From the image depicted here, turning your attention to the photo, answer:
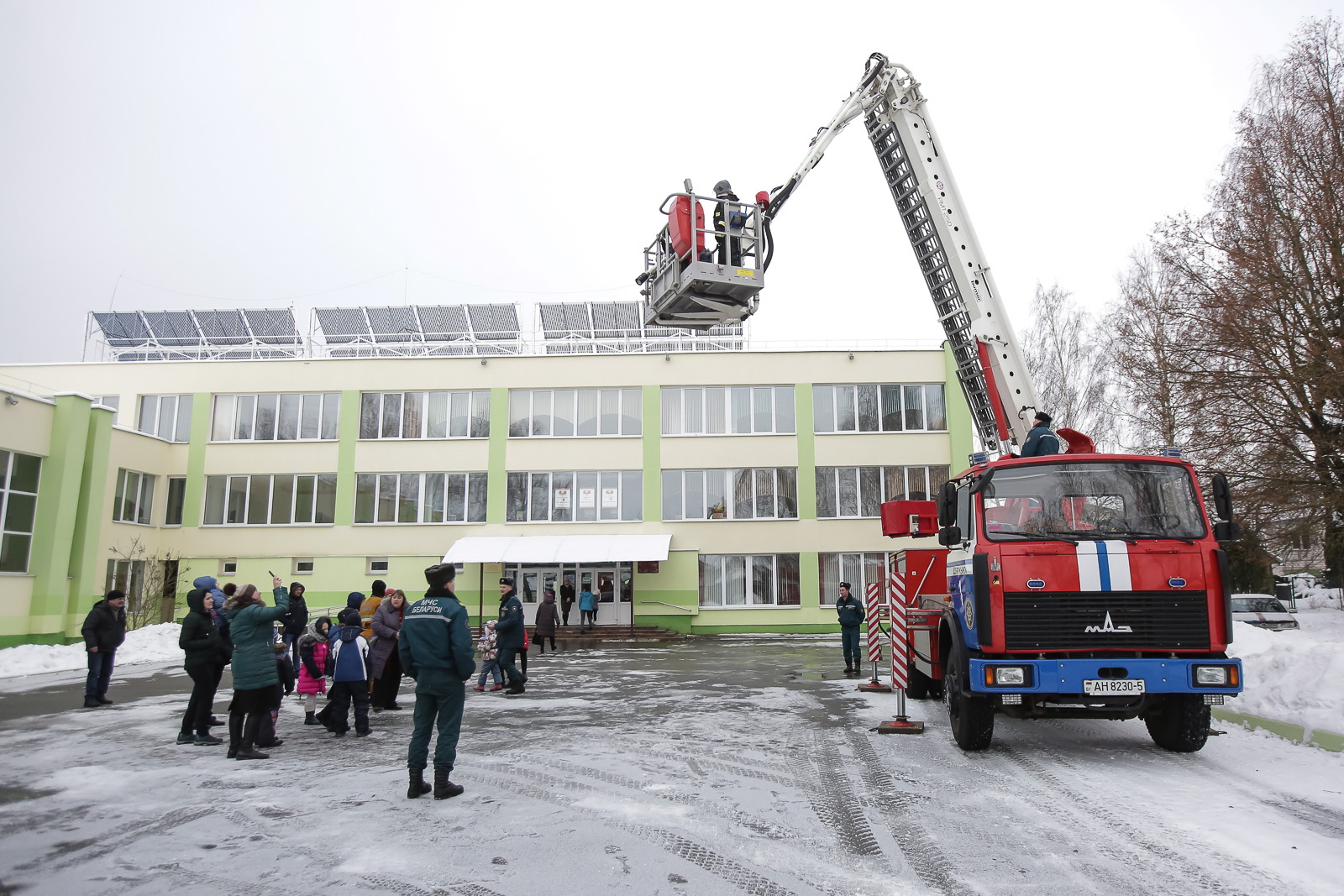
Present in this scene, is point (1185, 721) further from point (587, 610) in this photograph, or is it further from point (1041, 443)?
point (587, 610)

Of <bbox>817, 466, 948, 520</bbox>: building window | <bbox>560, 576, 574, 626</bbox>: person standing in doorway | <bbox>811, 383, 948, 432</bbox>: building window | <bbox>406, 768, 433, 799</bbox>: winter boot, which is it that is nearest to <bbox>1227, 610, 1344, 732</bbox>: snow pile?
<bbox>406, 768, 433, 799</bbox>: winter boot

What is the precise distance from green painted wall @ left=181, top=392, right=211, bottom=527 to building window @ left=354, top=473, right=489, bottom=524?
5.85 meters

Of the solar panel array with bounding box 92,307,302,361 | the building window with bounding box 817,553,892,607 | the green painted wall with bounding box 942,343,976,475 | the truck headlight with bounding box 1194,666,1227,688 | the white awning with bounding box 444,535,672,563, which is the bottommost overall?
the truck headlight with bounding box 1194,666,1227,688

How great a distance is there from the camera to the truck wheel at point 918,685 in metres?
11.7

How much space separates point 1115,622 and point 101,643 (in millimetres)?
12604

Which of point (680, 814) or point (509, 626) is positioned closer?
point (680, 814)

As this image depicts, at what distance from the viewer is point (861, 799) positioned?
6.40 metres

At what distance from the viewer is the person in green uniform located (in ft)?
21.0

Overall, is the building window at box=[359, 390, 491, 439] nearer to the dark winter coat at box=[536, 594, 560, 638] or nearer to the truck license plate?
the dark winter coat at box=[536, 594, 560, 638]

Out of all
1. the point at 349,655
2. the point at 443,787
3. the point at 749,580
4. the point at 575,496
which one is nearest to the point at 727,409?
the point at 749,580

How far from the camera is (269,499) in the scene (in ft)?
102

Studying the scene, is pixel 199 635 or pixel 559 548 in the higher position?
pixel 559 548

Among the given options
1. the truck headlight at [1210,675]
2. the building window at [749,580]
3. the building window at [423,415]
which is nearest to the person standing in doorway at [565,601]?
the building window at [749,580]

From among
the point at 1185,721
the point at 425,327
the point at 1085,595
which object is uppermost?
the point at 425,327
